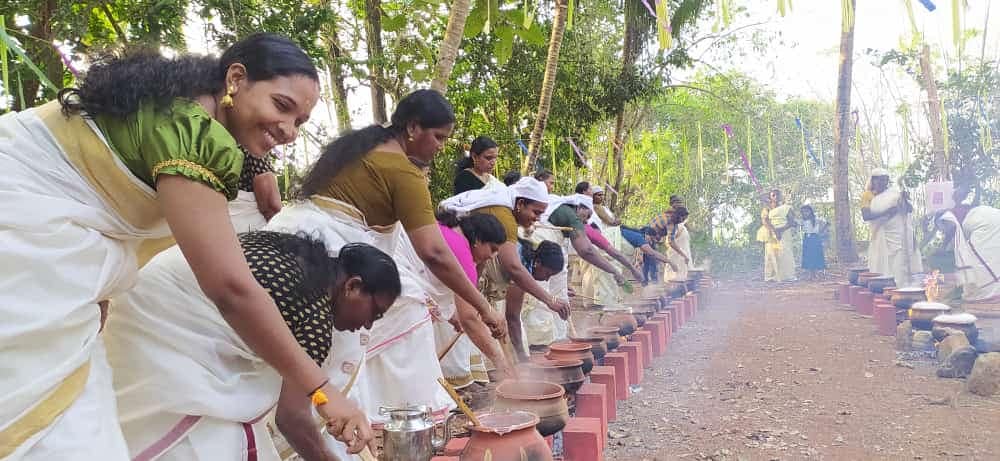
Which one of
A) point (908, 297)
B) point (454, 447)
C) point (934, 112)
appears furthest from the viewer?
point (934, 112)

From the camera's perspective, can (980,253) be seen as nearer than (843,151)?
Yes

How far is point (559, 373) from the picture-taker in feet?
12.9

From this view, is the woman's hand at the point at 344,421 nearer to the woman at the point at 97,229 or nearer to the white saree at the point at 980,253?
the woman at the point at 97,229

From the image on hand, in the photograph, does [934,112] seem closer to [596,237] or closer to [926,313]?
[926,313]

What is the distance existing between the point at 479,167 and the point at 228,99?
3187 mm

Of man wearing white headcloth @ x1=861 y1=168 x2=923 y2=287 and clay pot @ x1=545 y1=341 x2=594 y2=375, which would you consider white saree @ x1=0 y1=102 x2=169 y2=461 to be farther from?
man wearing white headcloth @ x1=861 y1=168 x2=923 y2=287

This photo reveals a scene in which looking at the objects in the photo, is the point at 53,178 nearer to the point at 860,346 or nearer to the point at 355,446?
the point at 355,446

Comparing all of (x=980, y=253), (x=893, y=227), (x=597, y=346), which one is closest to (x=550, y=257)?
(x=597, y=346)

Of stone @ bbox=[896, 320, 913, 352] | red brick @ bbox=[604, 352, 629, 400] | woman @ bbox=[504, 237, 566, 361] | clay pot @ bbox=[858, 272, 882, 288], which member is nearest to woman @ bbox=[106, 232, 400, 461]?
woman @ bbox=[504, 237, 566, 361]

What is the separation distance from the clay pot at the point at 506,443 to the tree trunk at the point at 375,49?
4.95m

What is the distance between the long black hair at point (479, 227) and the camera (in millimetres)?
3941

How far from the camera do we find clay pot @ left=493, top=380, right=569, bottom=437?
298 centimetres

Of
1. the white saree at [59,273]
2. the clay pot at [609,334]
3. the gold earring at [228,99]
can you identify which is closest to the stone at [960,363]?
the clay pot at [609,334]

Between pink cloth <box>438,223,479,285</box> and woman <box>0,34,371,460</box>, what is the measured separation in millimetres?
2139
